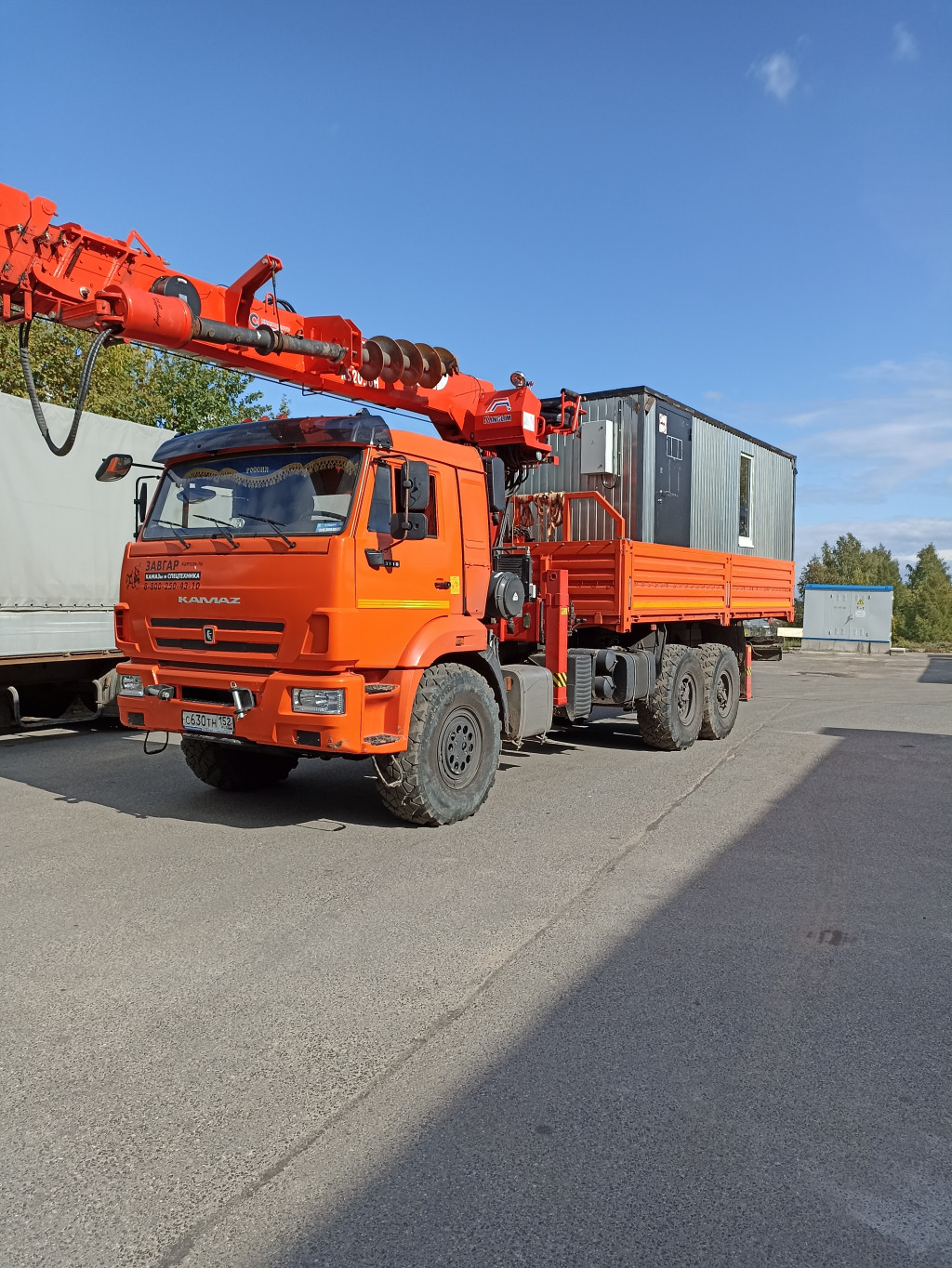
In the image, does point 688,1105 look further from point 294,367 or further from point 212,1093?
point 294,367

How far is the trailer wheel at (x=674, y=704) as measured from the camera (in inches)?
400

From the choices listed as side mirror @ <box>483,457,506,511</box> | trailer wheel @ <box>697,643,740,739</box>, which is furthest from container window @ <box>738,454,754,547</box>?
side mirror @ <box>483,457,506,511</box>

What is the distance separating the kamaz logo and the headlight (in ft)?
2.65

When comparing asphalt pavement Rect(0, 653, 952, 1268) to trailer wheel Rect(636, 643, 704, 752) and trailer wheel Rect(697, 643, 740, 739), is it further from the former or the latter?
trailer wheel Rect(697, 643, 740, 739)

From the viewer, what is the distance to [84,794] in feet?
25.6

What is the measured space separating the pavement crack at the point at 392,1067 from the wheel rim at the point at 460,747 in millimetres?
1272

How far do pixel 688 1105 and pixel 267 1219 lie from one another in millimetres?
1369

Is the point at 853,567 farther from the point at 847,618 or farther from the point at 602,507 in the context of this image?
the point at 602,507

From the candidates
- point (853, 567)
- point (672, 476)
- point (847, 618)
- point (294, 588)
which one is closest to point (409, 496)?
point (294, 588)

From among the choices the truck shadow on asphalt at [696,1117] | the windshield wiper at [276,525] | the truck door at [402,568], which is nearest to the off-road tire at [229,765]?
the truck door at [402,568]

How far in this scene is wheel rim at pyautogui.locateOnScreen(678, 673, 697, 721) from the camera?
34.5 ft

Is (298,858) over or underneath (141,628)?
underneath

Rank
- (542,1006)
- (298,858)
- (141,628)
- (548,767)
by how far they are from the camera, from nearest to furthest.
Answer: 1. (542,1006)
2. (298,858)
3. (141,628)
4. (548,767)

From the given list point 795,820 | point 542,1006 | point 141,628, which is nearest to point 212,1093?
point 542,1006
